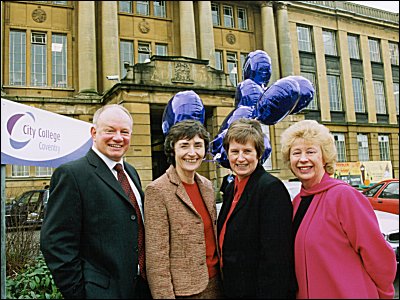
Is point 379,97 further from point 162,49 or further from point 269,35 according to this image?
point 162,49

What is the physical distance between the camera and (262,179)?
2.35 meters

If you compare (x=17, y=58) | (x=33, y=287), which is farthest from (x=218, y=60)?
(x=33, y=287)

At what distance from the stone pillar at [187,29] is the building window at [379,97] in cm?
1816

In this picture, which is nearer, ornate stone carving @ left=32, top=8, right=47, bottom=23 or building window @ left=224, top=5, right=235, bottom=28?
ornate stone carving @ left=32, top=8, right=47, bottom=23

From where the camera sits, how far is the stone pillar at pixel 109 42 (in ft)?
66.1

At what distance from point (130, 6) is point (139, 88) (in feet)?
34.2

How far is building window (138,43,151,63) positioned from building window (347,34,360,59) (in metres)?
17.9

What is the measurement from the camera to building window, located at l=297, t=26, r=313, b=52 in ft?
91.5

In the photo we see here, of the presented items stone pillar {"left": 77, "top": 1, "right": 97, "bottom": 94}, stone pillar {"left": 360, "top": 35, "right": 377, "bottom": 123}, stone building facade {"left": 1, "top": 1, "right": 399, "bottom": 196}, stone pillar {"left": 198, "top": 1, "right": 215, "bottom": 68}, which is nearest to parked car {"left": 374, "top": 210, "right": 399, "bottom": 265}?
stone building facade {"left": 1, "top": 1, "right": 399, "bottom": 196}

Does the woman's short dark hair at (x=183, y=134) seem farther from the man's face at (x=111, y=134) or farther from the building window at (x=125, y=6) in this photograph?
the building window at (x=125, y=6)

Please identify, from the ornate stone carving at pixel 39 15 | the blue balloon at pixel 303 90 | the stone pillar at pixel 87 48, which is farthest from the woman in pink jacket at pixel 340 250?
the ornate stone carving at pixel 39 15

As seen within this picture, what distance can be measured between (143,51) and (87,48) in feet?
12.8

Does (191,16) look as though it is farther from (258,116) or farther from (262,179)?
(262,179)

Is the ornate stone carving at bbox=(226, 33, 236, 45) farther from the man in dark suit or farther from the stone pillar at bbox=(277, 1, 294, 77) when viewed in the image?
the man in dark suit
